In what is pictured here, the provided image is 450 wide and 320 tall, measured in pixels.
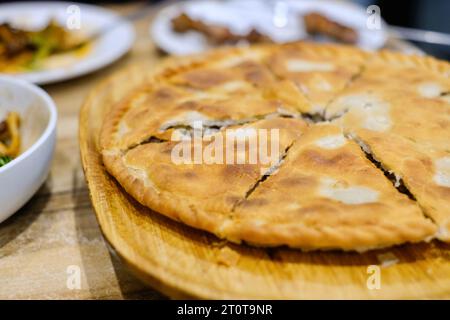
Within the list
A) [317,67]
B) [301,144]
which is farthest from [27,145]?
[317,67]

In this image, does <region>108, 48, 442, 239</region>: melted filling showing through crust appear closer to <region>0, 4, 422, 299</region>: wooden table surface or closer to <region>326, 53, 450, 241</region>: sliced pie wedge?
<region>326, 53, 450, 241</region>: sliced pie wedge

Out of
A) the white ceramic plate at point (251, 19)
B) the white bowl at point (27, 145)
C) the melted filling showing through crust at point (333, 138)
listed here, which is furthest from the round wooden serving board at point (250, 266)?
the white ceramic plate at point (251, 19)

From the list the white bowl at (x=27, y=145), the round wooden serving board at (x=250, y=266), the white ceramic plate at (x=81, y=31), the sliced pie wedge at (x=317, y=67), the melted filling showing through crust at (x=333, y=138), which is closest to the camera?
the round wooden serving board at (x=250, y=266)

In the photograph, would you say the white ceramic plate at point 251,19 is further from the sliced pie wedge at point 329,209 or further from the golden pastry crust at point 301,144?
the sliced pie wedge at point 329,209

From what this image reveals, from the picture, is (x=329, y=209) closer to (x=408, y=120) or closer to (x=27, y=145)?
(x=408, y=120)

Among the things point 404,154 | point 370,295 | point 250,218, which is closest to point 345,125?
point 404,154

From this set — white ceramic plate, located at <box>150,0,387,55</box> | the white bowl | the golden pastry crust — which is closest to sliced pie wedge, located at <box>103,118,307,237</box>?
the golden pastry crust
